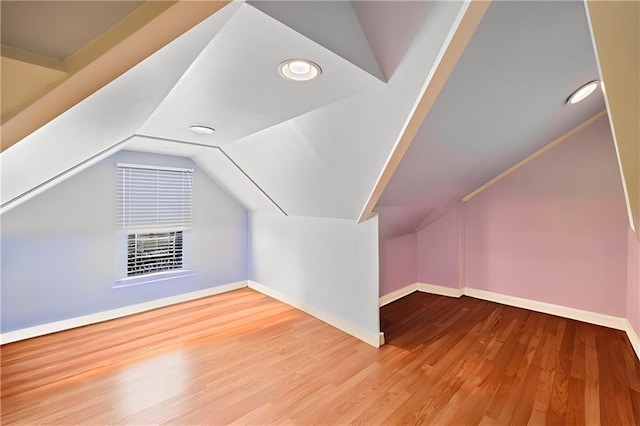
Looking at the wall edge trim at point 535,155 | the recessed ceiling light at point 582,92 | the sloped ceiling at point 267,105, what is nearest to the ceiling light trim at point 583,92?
the recessed ceiling light at point 582,92

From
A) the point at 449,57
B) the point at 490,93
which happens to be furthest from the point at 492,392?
the point at 449,57

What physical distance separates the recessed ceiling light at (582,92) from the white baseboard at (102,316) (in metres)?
3.95

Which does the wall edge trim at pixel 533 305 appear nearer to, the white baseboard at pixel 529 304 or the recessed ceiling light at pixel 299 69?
the white baseboard at pixel 529 304

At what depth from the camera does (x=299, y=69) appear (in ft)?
4.01

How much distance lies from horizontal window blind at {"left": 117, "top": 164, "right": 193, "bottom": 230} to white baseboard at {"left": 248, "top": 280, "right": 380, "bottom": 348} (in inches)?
50.7

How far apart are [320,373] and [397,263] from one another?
6.17 feet

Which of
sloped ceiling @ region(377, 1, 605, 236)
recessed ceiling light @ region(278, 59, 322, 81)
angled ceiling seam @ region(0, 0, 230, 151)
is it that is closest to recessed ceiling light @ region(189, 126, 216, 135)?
recessed ceiling light @ region(278, 59, 322, 81)

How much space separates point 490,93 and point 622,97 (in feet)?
1.97

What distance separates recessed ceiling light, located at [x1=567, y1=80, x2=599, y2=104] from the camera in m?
1.80

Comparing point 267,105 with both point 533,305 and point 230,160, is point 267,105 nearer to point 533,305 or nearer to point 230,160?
point 230,160

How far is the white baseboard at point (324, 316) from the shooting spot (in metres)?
2.33

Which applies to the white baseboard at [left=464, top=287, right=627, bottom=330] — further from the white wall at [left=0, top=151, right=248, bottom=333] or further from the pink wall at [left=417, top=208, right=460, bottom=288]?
the white wall at [left=0, top=151, right=248, bottom=333]

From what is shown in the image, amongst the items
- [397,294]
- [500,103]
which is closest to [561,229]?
[397,294]

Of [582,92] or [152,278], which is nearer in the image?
[582,92]
